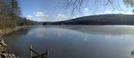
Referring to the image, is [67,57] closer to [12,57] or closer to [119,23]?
[12,57]

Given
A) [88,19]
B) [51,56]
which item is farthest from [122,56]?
[88,19]

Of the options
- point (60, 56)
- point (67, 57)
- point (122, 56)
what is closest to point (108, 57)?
point (122, 56)

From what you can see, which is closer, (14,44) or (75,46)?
(75,46)

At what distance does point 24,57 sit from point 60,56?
1.95 meters

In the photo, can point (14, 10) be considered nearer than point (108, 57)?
No

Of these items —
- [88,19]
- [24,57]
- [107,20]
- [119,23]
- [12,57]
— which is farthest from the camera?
[88,19]

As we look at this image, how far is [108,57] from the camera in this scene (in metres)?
5.27

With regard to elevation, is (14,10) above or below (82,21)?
above

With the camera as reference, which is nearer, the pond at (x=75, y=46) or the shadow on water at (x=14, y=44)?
the pond at (x=75, y=46)

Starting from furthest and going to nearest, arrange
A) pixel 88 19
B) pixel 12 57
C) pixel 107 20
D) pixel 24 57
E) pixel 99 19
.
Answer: pixel 88 19 < pixel 99 19 < pixel 107 20 < pixel 24 57 < pixel 12 57

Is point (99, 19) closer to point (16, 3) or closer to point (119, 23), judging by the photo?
point (119, 23)

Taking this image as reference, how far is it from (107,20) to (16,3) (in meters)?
61.5

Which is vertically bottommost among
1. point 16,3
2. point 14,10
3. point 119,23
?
point 119,23

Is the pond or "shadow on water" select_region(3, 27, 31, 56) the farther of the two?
"shadow on water" select_region(3, 27, 31, 56)
